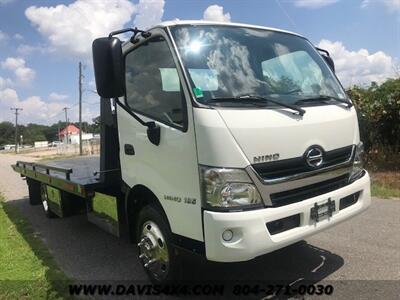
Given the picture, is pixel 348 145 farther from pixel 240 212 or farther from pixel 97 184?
pixel 97 184

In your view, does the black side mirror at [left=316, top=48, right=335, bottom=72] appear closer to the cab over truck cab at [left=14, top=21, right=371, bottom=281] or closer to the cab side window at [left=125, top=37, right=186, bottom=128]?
the cab over truck cab at [left=14, top=21, right=371, bottom=281]

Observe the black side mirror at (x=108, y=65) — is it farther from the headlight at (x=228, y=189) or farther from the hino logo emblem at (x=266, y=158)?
the hino logo emblem at (x=266, y=158)

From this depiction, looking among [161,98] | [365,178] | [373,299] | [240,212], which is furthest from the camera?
[365,178]

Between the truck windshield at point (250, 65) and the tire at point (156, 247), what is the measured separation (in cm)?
125

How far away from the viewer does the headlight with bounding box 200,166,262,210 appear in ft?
10.9

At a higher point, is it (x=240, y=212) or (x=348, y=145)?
(x=348, y=145)

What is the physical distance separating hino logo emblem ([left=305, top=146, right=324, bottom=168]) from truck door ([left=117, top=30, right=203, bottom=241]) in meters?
0.97

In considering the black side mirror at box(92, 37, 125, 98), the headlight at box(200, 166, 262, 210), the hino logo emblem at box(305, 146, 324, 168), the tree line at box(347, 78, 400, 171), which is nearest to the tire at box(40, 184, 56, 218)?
the black side mirror at box(92, 37, 125, 98)

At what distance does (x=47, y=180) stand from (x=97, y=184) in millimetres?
2123

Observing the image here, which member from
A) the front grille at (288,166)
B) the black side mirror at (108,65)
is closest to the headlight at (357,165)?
the front grille at (288,166)

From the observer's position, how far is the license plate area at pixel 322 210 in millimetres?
3670

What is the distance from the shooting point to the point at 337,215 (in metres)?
3.90

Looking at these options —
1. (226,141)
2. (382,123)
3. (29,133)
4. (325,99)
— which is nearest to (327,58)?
(325,99)

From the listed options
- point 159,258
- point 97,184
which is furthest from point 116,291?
point 97,184
